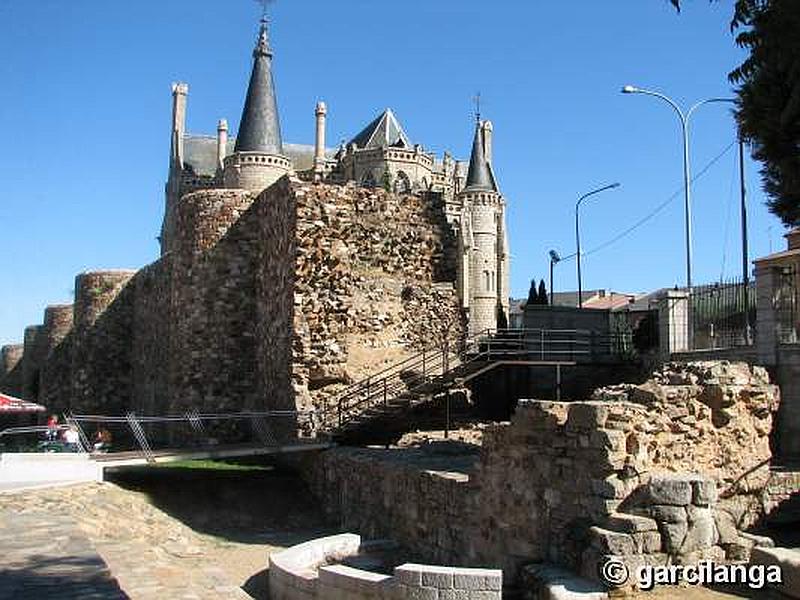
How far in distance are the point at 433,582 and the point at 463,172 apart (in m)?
60.9

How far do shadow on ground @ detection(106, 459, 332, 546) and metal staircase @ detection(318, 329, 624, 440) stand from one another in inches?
67.4

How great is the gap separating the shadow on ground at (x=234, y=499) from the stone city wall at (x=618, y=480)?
179 inches

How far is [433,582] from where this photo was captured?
7.98m

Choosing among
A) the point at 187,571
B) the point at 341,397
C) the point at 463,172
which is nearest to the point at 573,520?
the point at 187,571

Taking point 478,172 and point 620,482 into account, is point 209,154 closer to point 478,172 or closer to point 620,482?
point 478,172

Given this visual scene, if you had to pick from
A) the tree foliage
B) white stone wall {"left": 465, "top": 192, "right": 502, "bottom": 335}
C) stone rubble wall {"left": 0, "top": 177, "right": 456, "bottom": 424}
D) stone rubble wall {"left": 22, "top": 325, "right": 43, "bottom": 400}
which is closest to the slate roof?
white stone wall {"left": 465, "top": 192, "right": 502, "bottom": 335}

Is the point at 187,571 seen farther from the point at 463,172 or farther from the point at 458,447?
the point at 463,172

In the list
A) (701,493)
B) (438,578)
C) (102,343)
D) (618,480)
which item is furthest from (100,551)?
(102,343)

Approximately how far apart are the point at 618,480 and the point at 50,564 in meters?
5.48

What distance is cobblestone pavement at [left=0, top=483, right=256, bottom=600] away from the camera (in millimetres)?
6109

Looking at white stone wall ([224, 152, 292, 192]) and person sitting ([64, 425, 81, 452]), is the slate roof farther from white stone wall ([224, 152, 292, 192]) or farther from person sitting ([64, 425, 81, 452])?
person sitting ([64, 425, 81, 452])

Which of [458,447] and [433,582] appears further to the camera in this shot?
[458,447]

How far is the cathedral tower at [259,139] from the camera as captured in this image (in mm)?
35938

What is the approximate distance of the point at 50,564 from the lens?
6855 millimetres
